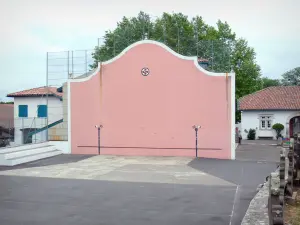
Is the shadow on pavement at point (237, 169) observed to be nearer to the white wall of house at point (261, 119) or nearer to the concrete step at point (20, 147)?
the concrete step at point (20, 147)

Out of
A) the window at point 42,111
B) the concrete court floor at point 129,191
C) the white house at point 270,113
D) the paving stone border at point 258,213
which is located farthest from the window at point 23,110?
the paving stone border at point 258,213

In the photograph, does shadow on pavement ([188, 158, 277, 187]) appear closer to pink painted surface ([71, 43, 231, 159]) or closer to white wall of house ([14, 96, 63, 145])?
pink painted surface ([71, 43, 231, 159])

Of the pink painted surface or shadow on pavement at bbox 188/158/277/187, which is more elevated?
the pink painted surface

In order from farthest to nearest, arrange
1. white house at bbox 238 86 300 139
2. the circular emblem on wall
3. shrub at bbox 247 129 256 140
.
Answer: shrub at bbox 247 129 256 140 → white house at bbox 238 86 300 139 → the circular emblem on wall

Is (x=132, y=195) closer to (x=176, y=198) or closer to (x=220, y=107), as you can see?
(x=176, y=198)

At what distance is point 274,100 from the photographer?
33.8 m

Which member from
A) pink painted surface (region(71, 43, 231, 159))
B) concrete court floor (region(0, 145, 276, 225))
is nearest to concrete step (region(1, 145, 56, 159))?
concrete court floor (region(0, 145, 276, 225))

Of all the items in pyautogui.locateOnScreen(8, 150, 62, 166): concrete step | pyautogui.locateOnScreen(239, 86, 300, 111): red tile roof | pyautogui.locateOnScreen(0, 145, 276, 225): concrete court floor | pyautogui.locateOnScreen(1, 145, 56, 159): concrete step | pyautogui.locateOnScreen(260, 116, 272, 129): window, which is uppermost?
pyautogui.locateOnScreen(239, 86, 300, 111): red tile roof

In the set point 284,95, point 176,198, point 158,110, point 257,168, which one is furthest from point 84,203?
point 284,95

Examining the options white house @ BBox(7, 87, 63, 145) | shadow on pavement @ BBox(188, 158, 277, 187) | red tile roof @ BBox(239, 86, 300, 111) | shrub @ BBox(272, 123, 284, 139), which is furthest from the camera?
red tile roof @ BBox(239, 86, 300, 111)

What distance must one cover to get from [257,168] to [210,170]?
2084 mm

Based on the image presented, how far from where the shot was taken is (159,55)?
19.0 metres

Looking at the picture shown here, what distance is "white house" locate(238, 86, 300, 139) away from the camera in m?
32.4

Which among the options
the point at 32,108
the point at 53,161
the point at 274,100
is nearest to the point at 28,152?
the point at 53,161
